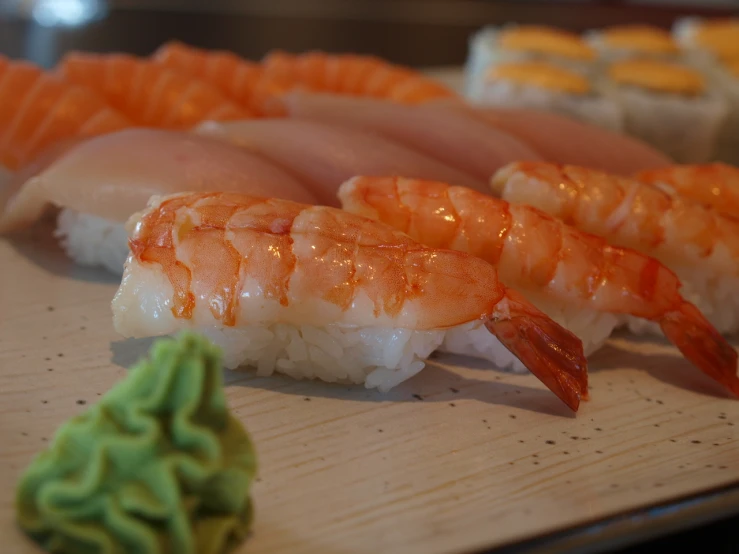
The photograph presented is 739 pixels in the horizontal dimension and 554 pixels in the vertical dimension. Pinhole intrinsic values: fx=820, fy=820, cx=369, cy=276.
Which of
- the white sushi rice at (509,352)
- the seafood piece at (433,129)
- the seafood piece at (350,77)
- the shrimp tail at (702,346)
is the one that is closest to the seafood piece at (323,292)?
the white sushi rice at (509,352)

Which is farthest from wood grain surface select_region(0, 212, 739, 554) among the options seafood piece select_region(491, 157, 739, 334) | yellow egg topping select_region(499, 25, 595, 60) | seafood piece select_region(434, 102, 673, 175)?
yellow egg topping select_region(499, 25, 595, 60)

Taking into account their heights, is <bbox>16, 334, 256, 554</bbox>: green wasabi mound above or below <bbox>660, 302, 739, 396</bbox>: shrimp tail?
above

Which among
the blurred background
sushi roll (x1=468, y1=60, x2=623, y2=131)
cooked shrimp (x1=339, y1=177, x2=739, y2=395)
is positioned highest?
the blurred background

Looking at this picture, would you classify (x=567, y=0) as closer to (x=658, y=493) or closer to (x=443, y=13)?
(x=443, y=13)

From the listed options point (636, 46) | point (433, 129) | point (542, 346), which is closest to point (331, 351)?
point (542, 346)

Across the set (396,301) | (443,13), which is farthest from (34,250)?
(443,13)

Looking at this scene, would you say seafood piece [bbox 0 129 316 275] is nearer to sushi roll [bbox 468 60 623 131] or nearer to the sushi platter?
the sushi platter
